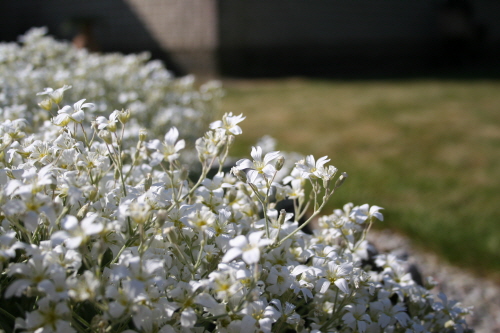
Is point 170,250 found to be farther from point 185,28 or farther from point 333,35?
point 333,35

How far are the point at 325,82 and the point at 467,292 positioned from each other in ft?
28.9

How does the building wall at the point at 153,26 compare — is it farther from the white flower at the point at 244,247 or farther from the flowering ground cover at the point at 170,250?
the white flower at the point at 244,247

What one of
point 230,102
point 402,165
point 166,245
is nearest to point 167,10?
point 230,102

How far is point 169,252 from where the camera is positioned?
1.29 m

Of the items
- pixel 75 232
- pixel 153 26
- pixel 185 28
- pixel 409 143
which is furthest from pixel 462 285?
pixel 153 26

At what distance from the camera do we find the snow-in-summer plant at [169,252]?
3.35 feet

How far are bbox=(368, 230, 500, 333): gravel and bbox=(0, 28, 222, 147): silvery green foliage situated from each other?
69.3 inches

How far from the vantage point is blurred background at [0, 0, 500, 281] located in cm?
476

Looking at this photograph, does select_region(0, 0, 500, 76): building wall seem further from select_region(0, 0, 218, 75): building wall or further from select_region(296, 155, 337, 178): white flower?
select_region(296, 155, 337, 178): white flower

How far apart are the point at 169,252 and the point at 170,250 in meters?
0.03

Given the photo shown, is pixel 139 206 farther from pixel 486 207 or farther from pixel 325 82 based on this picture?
Result: pixel 325 82

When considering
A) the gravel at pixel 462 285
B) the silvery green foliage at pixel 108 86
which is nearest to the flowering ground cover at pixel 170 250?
the silvery green foliage at pixel 108 86

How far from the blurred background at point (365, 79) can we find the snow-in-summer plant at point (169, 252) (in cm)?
260

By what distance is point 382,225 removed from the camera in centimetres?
416
